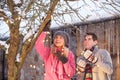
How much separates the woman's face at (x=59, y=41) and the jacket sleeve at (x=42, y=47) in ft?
0.86

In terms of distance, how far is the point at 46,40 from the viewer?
9.47 m

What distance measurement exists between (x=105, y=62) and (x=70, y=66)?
0.97 meters

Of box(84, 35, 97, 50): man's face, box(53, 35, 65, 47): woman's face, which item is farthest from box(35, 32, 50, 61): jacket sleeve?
box(84, 35, 97, 50): man's face

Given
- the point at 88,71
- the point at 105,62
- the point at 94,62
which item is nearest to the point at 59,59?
the point at 88,71

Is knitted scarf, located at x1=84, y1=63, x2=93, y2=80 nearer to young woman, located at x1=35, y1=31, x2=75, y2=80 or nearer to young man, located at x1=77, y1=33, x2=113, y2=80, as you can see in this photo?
young man, located at x1=77, y1=33, x2=113, y2=80

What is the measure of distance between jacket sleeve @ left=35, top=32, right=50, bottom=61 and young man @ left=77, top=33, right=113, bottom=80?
0.95m

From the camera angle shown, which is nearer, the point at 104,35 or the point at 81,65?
the point at 104,35

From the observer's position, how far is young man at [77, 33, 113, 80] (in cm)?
892

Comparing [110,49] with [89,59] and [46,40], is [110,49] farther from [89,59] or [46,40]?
[46,40]

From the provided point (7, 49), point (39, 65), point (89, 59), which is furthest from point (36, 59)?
point (7, 49)

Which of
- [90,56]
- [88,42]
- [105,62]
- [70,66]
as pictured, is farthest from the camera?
[70,66]

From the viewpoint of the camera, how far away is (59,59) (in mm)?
9508

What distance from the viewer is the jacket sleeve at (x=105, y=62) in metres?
8.88

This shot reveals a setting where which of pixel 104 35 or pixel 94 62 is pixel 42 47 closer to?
pixel 94 62
